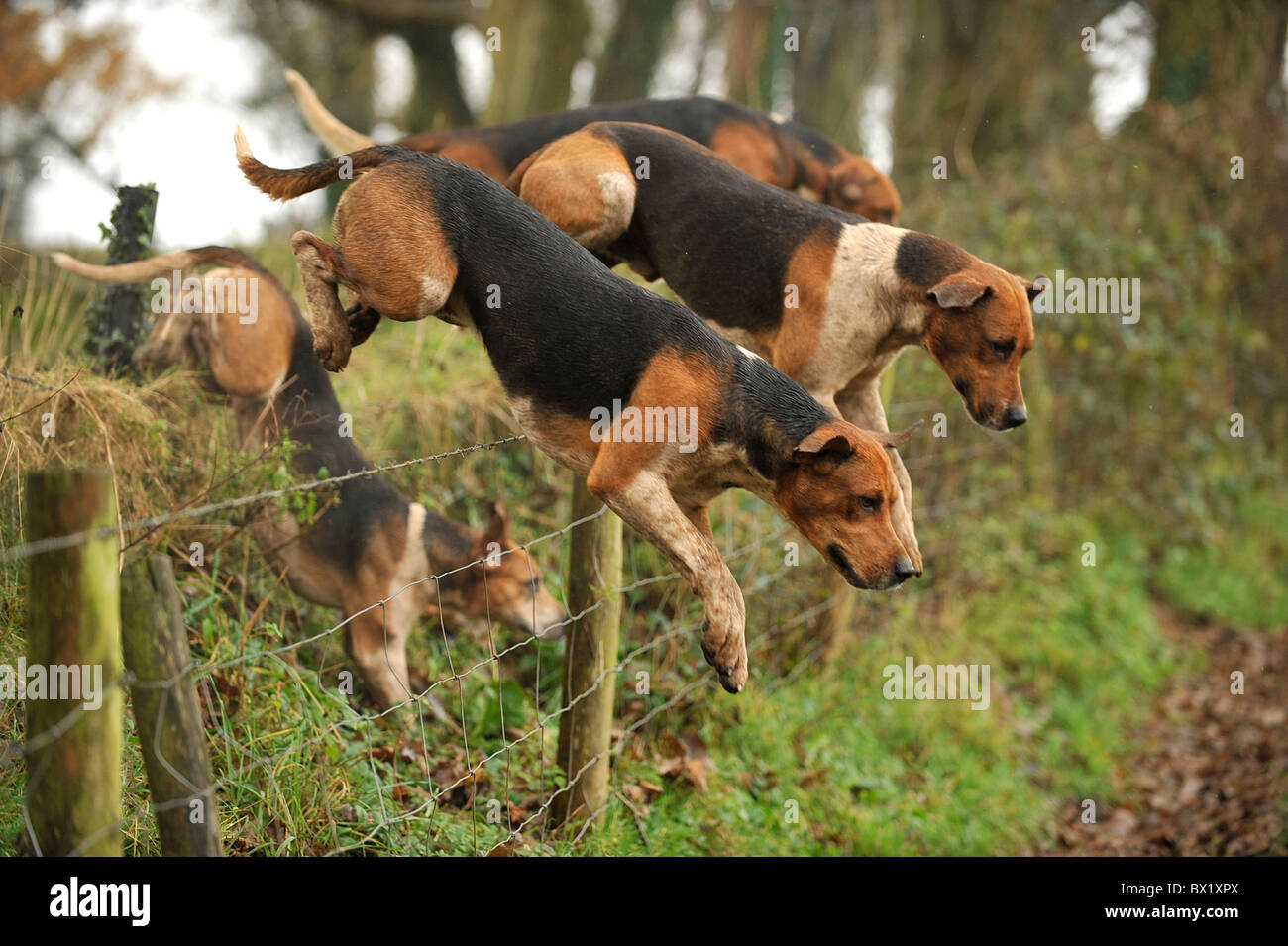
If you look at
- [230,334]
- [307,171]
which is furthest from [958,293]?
[230,334]

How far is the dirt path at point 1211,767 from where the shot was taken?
692 centimetres

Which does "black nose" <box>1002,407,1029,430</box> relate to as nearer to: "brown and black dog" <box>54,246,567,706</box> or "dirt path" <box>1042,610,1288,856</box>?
"brown and black dog" <box>54,246,567,706</box>

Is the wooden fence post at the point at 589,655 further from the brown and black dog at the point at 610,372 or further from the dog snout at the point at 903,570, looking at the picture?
the dog snout at the point at 903,570

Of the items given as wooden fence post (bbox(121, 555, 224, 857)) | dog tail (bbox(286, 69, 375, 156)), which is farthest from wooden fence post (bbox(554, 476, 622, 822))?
wooden fence post (bbox(121, 555, 224, 857))

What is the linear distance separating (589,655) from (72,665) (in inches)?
104

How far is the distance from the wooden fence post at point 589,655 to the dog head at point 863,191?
201 centimetres

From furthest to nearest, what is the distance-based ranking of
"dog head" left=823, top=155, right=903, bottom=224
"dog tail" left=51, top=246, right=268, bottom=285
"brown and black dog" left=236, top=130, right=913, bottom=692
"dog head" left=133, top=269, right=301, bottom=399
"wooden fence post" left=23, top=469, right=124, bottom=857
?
"dog head" left=823, top=155, right=903, bottom=224, "dog head" left=133, top=269, right=301, bottom=399, "dog tail" left=51, top=246, right=268, bottom=285, "brown and black dog" left=236, top=130, right=913, bottom=692, "wooden fence post" left=23, top=469, right=124, bottom=857

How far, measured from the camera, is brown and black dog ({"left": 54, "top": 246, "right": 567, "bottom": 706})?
4984mm

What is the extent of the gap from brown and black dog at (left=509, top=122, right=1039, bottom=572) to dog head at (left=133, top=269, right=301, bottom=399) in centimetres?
137

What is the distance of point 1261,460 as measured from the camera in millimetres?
11734

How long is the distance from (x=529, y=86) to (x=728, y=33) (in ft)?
26.3

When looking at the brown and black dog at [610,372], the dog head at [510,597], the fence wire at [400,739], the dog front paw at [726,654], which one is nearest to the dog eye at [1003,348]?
the brown and black dog at [610,372]

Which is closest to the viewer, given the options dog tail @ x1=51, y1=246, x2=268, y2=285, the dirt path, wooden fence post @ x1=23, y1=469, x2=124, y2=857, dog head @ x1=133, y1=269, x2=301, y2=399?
wooden fence post @ x1=23, y1=469, x2=124, y2=857
